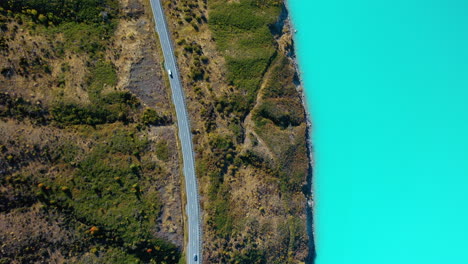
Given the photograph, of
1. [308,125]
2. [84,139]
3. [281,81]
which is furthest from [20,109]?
[308,125]

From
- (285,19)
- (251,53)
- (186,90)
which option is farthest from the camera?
(285,19)

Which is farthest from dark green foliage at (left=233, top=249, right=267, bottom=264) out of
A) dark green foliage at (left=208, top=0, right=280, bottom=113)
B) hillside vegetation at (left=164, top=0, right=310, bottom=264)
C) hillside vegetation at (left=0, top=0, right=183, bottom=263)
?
dark green foliage at (left=208, top=0, right=280, bottom=113)

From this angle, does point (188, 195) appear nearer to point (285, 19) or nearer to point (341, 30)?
point (285, 19)

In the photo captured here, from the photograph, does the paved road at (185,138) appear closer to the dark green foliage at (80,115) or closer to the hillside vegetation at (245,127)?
the hillside vegetation at (245,127)

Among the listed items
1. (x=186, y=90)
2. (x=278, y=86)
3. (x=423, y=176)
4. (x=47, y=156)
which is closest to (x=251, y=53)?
(x=278, y=86)

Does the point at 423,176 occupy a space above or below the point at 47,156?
above

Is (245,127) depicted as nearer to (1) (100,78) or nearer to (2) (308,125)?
(2) (308,125)

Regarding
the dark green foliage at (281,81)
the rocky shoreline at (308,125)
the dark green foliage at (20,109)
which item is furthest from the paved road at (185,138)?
the rocky shoreline at (308,125)
